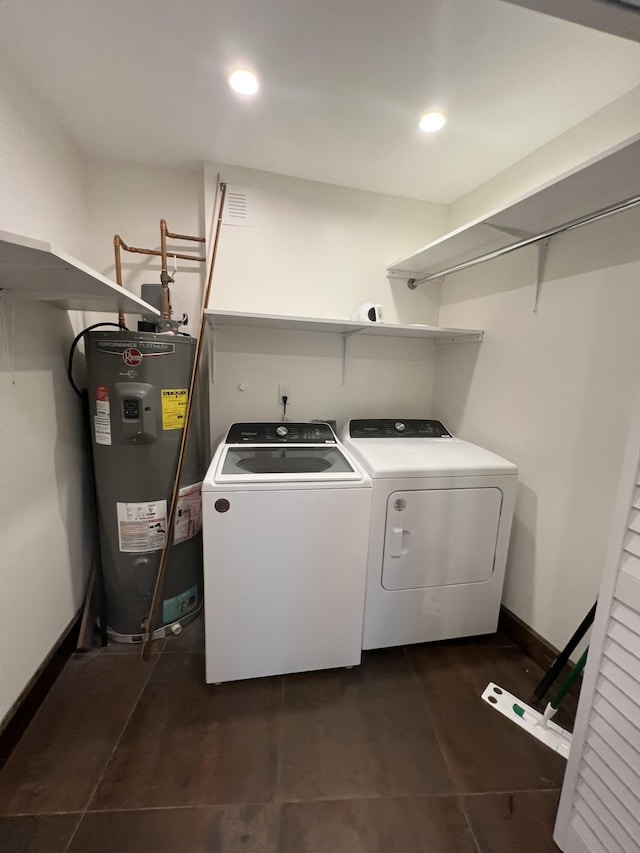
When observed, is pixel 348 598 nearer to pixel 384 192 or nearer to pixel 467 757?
pixel 467 757

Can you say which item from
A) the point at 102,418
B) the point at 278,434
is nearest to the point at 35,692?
the point at 102,418

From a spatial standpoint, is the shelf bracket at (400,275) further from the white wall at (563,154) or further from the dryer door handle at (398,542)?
the dryer door handle at (398,542)

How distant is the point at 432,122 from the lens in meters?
1.49

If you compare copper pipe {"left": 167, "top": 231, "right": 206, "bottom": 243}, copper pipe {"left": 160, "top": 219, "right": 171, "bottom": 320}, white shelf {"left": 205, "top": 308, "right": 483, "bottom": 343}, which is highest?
copper pipe {"left": 167, "top": 231, "right": 206, "bottom": 243}

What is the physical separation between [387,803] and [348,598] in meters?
0.61

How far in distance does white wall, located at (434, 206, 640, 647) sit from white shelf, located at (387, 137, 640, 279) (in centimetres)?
11

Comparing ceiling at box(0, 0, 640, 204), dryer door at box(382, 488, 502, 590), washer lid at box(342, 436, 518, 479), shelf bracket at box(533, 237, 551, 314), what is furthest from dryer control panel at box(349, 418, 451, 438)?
ceiling at box(0, 0, 640, 204)

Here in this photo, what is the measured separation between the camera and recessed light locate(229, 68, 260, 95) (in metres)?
1.28

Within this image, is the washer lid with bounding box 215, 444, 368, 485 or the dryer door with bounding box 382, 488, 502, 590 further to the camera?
the dryer door with bounding box 382, 488, 502, 590

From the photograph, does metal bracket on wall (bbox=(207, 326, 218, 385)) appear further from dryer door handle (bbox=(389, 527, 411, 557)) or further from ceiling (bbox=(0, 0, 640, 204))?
dryer door handle (bbox=(389, 527, 411, 557))

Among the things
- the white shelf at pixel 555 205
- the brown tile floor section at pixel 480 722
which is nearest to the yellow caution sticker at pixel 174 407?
the white shelf at pixel 555 205

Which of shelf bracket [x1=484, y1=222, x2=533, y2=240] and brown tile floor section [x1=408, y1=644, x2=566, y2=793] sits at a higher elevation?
shelf bracket [x1=484, y1=222, x2=533, y2=240]

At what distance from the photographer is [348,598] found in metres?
1.47

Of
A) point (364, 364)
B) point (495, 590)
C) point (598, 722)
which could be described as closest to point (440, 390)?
point (364, 364)
